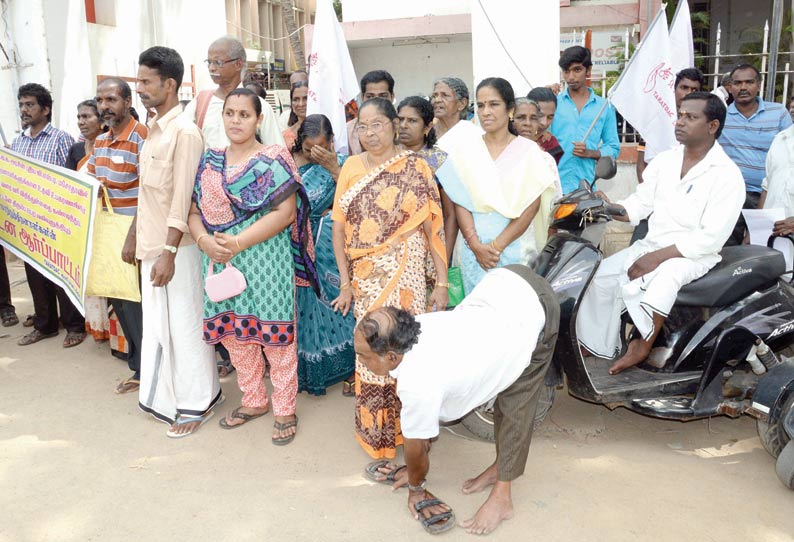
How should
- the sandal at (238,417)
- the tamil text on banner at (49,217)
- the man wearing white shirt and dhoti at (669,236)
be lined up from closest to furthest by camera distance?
the man wearing white shirt and dhoti at (669,236) < the sandal at (238,417) < the tamil text on banner at (49,217)

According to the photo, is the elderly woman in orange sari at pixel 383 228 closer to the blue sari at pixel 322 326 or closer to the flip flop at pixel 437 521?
the flip flop at pixel 437 521

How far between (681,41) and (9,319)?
241 inches

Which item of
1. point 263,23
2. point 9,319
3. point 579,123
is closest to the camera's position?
point 579,123

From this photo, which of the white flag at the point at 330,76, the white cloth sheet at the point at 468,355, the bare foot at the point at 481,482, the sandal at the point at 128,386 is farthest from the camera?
the white flag at the point at 330,76

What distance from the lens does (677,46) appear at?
18.7 feet

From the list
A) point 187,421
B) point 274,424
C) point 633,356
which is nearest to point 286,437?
point 274,424

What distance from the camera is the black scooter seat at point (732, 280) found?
3543mm

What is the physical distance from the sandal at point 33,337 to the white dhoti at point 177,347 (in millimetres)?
1981

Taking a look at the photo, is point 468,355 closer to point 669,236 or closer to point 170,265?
point 669,236

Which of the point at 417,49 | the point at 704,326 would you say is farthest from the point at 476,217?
the point at 417,49

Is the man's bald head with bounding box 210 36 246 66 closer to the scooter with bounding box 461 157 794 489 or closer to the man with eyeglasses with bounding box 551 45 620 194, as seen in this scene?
the scooter with bounding box 461 157 794 489

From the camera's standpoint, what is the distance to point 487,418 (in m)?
3.77

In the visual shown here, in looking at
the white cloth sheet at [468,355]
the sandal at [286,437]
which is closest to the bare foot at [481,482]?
the white cloth sheet at [468,355]

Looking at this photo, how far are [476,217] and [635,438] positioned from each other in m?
1.52
